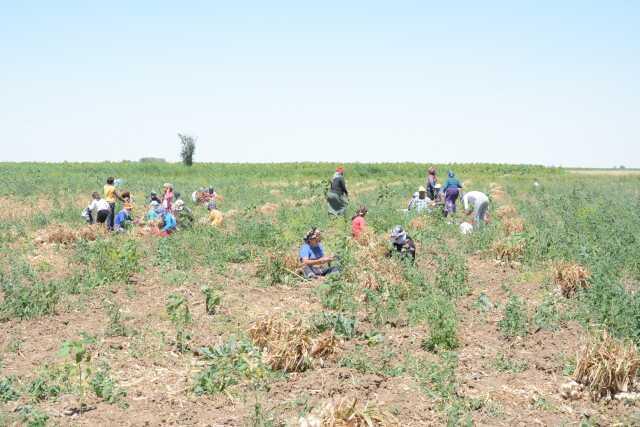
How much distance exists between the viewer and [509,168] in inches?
1874

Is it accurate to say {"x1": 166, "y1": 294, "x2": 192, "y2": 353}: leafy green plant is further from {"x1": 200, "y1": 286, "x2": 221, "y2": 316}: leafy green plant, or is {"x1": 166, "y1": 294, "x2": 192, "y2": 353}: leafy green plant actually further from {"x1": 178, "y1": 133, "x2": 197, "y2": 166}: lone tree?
{"x1": 178, "y1": 133, "x2": 197, "y2": 166}: lone tree

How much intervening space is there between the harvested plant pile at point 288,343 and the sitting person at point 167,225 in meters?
7.22

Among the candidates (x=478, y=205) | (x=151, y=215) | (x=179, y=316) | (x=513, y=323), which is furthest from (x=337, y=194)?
(x=513, y=323)

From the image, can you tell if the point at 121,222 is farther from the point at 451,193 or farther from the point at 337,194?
the point at 451,193

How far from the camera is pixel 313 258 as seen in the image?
36.0 ft

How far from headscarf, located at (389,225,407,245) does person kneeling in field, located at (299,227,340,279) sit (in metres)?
1.26

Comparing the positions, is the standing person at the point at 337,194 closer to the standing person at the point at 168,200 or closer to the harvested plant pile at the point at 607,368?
the standing person at the point at 168,200

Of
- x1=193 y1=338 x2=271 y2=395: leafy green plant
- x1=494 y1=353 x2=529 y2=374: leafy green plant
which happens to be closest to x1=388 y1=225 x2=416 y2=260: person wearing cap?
x1=494 y1=353 x2=529 y2=374: leafy green plant

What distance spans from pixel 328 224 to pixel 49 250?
20.7ft

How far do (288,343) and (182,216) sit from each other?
29.1 ft

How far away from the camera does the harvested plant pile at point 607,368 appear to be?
20.9 ft

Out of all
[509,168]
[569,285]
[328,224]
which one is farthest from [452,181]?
[509,168]

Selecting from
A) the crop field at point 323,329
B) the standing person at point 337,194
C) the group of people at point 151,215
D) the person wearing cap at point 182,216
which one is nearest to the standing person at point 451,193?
the crop field at point 323,329

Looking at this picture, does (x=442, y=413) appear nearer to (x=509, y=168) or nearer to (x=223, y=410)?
(x=223, y=410)
